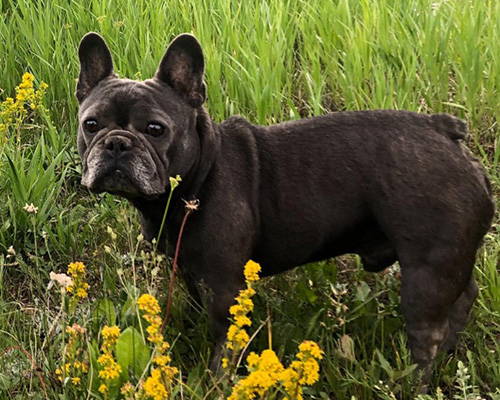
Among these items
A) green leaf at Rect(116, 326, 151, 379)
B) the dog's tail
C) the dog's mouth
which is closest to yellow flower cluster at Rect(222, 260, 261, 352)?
green leaf at Rect(116, 326, 151, 379)

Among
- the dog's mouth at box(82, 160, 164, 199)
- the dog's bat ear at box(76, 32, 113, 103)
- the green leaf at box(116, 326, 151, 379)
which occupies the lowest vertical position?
the green leaf at box(116, 326, 151, 379)

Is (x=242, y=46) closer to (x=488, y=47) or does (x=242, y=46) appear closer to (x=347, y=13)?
(x=347, y=13)

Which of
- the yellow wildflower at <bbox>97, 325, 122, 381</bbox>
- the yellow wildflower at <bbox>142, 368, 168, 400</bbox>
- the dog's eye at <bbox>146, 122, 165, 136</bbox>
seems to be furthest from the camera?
the dog's eye at <bbox>146, 122, 165, 136</bbox>

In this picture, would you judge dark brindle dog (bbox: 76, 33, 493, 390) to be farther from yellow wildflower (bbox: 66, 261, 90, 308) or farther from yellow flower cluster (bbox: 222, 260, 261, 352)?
yellow flower cluster (bbox: 222, 260, 261, 352)

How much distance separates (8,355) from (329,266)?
1549 millimetres

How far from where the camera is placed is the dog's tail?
12.4ft

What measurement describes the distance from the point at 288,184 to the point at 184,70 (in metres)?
0.66

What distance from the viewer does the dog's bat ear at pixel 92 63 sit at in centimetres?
396

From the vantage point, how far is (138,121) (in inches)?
141

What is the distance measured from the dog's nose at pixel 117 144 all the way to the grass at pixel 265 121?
17.5 inches

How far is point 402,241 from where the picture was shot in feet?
12.0

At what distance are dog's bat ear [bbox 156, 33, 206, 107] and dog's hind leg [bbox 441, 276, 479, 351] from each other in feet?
4.76

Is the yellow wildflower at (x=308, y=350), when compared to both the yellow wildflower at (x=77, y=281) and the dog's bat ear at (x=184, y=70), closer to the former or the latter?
the yellow wildflower at (x=77, y=281)

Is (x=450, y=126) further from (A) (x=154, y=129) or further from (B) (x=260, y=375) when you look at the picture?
(B) (x=260, y=375)
